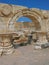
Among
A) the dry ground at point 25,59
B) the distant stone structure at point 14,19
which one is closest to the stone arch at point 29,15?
the distant stone structure at point 14,19

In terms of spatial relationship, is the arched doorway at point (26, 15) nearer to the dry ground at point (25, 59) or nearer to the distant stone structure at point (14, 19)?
the distant stone structure at point (14, 19)

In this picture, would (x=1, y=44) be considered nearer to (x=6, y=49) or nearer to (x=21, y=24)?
(x=6, y=49)

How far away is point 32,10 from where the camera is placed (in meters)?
8.79

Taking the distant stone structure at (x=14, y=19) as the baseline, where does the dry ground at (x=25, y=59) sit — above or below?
below

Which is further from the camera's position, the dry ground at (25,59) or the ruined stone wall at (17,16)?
the ruined stone wall at (17,16)

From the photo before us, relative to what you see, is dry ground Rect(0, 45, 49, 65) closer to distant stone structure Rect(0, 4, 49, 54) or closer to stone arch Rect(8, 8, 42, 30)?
distant stone structure Rect(0, 4, 49, 54)

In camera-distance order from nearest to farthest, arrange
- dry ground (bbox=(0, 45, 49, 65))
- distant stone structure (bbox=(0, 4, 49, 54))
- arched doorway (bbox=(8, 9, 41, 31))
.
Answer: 1. dry ground (bbox=(0, 45, 49, 65))
2. distant stone structure (bbox=(0, 4, 49, 54))
3. arched doorway (bbox=(8, 9, 41, 31))

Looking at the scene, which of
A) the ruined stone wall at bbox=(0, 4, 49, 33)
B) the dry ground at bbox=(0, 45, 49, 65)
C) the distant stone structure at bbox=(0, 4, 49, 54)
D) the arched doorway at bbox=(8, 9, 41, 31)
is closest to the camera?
the dry ground at bbox=(0, 45, 49, 65)

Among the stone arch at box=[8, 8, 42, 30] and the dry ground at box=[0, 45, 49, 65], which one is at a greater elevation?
the stone arch at box=[8, 8, 42, 30]

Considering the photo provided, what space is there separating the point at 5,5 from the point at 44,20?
3.44m

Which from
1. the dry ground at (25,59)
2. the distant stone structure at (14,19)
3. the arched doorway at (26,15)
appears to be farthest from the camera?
the arched doorway at (26,15)

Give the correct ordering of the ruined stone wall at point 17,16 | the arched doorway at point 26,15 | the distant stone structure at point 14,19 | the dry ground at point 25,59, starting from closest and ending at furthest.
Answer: the dry ground at point 25,59, the distant stone structure at point 14,19, the ruined stone wall at point 17,16, the arched doorway at point 26,15

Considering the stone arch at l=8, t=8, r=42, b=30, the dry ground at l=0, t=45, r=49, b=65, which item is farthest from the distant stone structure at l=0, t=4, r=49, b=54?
the dry ground at l=0, t=45, r=49, b=65

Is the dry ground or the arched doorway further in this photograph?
the arched doorway
